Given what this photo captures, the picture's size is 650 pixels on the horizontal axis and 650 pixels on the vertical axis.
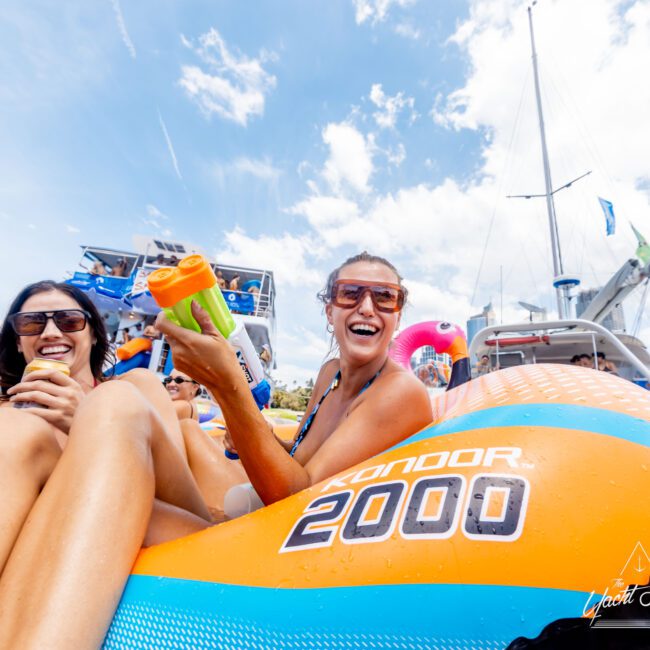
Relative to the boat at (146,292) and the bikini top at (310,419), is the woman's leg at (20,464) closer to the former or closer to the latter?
the bikini top at (310,419)

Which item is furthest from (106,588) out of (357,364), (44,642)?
(357,364)

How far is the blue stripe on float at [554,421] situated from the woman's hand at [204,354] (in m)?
0.56

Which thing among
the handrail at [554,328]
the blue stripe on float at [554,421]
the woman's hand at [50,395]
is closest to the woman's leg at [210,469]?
the woman's hand at [50,395]

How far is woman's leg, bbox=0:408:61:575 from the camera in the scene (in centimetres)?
93

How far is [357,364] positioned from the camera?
1630 millimetres

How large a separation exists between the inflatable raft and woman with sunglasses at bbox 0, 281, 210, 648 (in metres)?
0.10

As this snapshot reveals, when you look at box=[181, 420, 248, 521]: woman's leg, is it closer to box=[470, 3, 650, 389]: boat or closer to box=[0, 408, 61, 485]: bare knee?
box=[0, 408, 61, 485]: bare knee

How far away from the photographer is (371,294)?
1.61m

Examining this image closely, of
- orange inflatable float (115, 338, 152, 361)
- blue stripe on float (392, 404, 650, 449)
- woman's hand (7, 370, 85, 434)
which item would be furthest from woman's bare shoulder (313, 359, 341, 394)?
orange inflatable float (115, 338, 152, 361)

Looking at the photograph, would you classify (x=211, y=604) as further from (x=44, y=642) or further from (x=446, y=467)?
(x=446, y=467)

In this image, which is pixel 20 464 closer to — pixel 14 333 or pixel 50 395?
pixel 50 395

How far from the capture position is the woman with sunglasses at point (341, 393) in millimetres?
1114

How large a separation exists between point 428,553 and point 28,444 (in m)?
1.08

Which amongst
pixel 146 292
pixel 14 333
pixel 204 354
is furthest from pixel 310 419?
pixel 146 292
